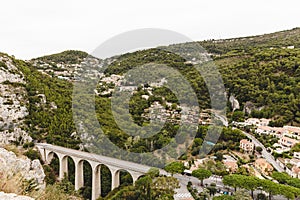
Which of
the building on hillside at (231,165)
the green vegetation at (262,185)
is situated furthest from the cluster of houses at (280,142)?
the green vegetation at (262,185)

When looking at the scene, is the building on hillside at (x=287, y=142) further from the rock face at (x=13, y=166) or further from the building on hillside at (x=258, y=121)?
the rock face at (x=13, y=166)

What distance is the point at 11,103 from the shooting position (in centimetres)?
1650

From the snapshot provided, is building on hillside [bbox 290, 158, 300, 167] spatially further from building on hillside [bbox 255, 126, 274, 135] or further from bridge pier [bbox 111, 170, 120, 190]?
bridge pier [bbox 111, 170, 120, 190]

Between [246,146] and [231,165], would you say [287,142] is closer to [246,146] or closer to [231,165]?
[246,146]

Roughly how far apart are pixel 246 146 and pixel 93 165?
7.87 metres

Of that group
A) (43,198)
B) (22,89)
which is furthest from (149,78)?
(43,198)

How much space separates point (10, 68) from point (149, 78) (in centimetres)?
1188

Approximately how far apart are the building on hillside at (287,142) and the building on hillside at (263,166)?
100 inches

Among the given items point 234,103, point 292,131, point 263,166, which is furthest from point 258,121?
point 263,166

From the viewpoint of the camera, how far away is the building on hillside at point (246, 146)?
12.7 metres

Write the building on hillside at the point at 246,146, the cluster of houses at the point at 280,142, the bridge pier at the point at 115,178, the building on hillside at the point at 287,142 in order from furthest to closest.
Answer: the building on hillside at the point at 287,142, the building on hillside at the point at 246,146, the bridge pier at the point at 115,178, the cluster of houses at the point at 280,142

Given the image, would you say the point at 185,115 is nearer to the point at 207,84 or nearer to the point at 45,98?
the point at 207,84

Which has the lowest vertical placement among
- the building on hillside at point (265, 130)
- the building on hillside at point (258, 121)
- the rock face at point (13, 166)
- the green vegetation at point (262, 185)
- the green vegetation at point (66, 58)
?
the green vegetation at point (262, 185)

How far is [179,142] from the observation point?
1245 centimetres
